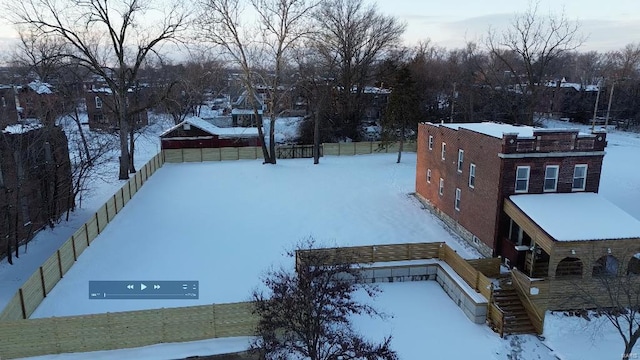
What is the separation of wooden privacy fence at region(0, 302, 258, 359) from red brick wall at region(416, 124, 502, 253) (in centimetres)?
1199

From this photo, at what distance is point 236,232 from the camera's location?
76.2 ft

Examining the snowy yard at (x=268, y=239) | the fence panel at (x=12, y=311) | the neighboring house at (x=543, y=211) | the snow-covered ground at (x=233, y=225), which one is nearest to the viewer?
the fence panel at (x=12, y=311)

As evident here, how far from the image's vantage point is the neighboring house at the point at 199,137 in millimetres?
41188

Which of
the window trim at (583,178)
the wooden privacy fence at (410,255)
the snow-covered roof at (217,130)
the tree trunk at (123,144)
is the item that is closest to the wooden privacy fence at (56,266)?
the tree trunk at (123,144)

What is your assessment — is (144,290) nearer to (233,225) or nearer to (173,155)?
(233,225)

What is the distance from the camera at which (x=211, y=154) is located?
40469mm

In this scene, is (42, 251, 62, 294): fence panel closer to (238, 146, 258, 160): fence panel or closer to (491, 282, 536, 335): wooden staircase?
(491, 282, 536, 335): wooden staircase

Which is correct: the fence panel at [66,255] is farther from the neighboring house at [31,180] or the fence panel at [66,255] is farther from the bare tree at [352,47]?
the bare tree at [352,47]

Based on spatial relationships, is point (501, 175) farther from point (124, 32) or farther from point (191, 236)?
point (124, 32)

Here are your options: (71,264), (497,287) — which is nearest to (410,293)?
(497,287)

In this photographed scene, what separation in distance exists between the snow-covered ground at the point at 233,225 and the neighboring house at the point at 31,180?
11.7ft

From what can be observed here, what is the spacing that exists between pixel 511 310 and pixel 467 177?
8.05m

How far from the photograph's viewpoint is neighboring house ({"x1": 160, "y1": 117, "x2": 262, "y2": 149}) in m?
41.2

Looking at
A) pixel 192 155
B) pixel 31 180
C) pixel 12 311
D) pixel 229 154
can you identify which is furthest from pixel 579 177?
pixel 192 155
